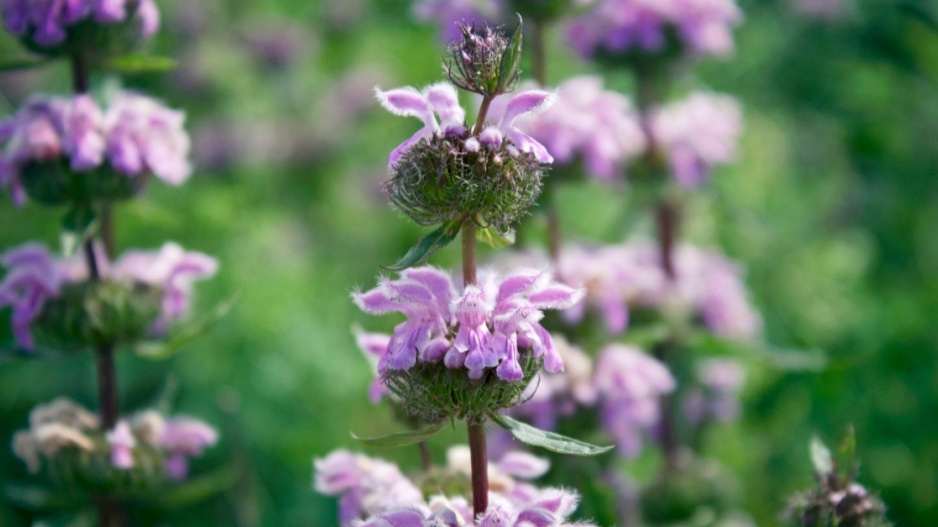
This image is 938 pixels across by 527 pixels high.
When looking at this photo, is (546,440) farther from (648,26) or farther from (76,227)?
(648,26)

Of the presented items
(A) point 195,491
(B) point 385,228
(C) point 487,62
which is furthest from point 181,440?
(B) point 385,228

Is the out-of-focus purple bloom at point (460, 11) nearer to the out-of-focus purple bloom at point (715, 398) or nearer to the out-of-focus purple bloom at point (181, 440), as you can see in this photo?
the out-of-focus purple bloom at point (181, 440)

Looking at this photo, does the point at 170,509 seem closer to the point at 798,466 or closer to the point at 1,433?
the point at 1,433

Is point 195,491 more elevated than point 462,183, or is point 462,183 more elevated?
point 462,183

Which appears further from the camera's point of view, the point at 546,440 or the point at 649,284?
the point at 649,284

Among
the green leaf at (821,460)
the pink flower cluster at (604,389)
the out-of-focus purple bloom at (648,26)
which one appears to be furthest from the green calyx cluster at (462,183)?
the out-of-focus purple bloom at (648,26)

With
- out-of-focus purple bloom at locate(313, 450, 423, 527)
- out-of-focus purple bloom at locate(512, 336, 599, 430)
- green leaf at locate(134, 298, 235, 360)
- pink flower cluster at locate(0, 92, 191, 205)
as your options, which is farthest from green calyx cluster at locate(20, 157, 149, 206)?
out-of-focus purple bloom at locate(512, 336, 599, 430)

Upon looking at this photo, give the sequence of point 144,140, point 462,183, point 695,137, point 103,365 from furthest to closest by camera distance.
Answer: point 695,137 < point 103,365 < point 144,140 < point 462,183
